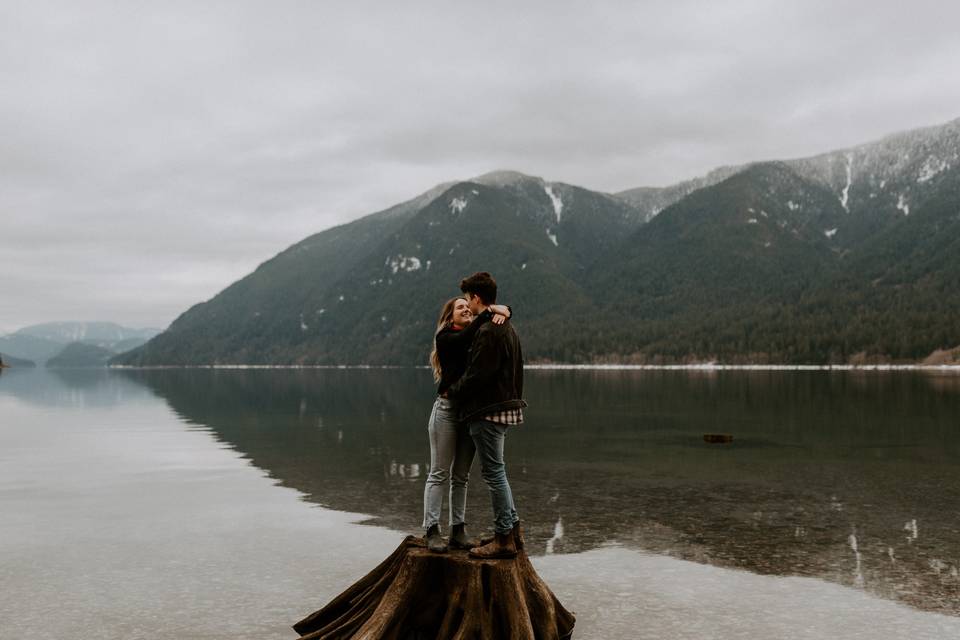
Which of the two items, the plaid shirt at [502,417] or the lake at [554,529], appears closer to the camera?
the plaid shirt at [502,417]

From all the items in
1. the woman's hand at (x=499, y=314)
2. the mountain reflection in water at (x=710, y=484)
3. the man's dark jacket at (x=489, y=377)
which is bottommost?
the mountain reflection in water at (x=710, y=484)

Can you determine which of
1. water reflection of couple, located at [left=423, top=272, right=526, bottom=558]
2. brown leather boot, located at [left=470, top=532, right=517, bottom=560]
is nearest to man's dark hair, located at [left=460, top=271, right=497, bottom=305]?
water reflection of couple, located at [left=423, top=272, right=526, bottom=558]

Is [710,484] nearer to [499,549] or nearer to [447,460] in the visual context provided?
[447,460]

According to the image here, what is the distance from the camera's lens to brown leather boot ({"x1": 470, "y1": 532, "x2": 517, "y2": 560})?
912cm

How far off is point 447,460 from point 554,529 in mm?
7366

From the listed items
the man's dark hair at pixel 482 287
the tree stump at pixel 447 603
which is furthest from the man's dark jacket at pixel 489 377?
the tree stump at pixel 447 603

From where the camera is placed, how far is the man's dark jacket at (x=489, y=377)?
9172mm

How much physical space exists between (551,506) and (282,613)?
31.0 feet

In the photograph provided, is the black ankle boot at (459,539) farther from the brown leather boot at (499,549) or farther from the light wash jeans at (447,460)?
the brown leather boot at (499,549)

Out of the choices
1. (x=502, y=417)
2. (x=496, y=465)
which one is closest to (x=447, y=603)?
(x=496, y=465)

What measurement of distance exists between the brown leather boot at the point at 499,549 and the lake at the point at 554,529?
1.79 meters

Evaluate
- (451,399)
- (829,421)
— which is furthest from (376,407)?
(451,399)

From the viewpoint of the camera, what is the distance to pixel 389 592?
8.82m

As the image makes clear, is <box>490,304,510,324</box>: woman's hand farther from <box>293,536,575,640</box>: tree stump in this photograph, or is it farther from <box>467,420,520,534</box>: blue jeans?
<box>293,536,575,640</box>: tree stump
